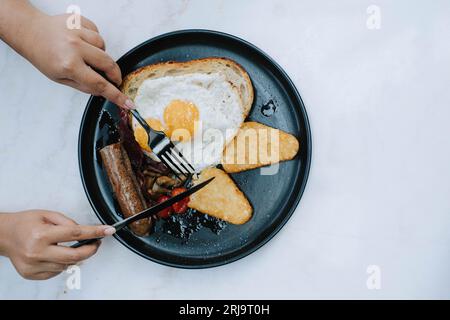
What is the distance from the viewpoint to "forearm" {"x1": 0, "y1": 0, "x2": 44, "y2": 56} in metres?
1.91

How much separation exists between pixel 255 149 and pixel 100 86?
2.51 feet

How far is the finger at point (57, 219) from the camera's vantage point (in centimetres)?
177

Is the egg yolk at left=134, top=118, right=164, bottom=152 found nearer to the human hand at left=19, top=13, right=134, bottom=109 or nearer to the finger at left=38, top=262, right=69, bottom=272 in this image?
the human hand at left=19, top=13, right=134, bottom=109

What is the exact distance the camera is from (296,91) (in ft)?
6.57

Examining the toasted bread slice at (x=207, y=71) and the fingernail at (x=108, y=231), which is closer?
the fingernail at (x=108, y=231)

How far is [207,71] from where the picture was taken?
2.04m

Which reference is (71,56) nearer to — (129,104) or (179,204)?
(129,104)

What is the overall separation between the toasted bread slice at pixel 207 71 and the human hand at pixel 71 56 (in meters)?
0.12

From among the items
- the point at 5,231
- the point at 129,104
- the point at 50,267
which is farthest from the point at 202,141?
the point at 5,231

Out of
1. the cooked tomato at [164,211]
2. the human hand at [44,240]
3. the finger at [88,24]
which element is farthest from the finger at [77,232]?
the finger at [88,24]

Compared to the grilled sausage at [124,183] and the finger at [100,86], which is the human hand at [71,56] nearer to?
the finger at [100,86]

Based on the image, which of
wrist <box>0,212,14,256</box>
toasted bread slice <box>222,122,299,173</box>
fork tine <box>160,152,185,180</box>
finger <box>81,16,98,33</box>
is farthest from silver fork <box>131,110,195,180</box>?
wrist <box>0,212,14,256</box>

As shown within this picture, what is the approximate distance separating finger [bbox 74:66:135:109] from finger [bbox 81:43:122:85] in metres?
0.05

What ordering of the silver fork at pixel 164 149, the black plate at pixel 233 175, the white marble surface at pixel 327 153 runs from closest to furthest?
the silver fork at pixel 164 149 → the black plate at pixel 233 175 → the white marble surface at pixel 327 153
